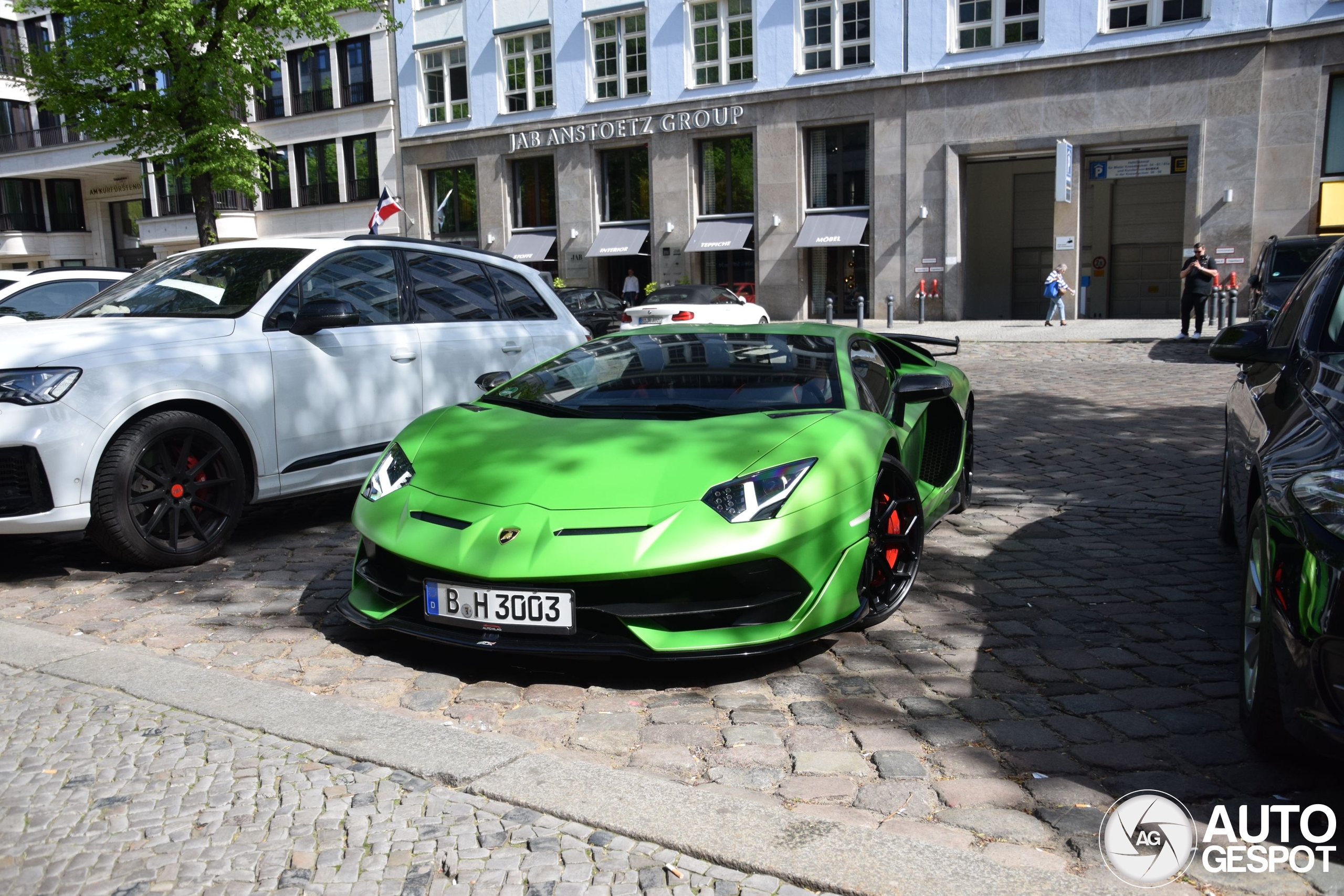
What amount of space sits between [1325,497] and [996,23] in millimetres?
30114

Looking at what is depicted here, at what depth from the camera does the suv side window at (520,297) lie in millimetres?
7613

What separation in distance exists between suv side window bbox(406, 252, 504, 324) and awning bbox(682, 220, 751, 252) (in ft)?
89.7

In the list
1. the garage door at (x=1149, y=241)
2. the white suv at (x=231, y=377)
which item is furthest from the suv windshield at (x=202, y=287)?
the garage door at (x=1149, y=241)

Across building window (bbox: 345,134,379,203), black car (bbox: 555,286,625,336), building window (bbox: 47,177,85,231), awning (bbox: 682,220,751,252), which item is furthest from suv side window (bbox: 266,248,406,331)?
building window (bbox: 47,177,85,231)

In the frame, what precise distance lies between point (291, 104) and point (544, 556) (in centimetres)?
4385

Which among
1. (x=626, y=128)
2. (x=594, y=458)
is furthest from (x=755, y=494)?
(x=626, y=128)

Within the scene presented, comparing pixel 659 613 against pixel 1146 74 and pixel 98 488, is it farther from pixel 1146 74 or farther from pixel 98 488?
pixel 1146 74

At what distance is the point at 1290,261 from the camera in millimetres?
15906

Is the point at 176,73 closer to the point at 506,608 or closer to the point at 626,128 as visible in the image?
the point at 626,128

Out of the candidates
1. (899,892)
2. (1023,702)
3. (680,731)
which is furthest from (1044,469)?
(899,892)

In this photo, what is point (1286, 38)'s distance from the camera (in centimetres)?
2689

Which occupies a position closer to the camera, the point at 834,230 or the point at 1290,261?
the point at 1290,261

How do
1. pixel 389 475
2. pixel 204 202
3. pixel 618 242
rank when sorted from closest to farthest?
pixel 389 475 → pixel 204 202 → pixel 618 242

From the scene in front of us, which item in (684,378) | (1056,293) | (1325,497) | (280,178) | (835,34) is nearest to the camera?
(1325,497)
